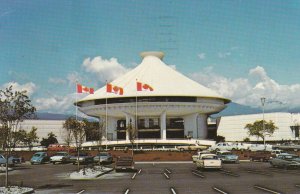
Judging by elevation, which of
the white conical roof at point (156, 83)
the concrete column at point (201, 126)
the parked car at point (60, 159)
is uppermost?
the white conical roof at point (156, 83)

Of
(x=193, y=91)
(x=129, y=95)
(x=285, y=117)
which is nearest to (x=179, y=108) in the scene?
(x=193, y=91)

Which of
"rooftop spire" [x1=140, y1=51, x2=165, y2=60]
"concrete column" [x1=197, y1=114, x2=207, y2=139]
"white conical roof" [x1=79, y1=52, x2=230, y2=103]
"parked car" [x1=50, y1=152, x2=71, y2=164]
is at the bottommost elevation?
"parked car" [x1=50, y1=152, x2=71, y2=164]

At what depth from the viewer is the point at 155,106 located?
111 metres

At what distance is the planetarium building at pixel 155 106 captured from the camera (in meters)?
110

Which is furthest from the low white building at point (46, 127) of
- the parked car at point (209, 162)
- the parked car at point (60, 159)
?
the parked car at point (209, 162)

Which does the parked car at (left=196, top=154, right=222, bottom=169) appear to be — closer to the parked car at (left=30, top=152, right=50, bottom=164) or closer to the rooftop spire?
the parked car at (left=30, top=152, right=50, bottom=164)

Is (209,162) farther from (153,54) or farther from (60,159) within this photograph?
(153,54)

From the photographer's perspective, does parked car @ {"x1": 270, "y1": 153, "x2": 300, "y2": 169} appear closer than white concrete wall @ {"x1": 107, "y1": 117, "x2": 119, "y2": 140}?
Yes

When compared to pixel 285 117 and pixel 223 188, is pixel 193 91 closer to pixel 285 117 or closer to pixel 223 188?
pixel 285 117

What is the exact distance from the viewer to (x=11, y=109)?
79.5 feet

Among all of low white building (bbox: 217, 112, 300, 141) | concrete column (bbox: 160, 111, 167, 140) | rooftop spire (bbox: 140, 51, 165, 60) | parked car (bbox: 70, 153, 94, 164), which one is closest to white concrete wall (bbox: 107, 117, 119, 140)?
concrete column (bbox: 160, 111, 167, 140)

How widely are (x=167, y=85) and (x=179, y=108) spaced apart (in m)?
7.23

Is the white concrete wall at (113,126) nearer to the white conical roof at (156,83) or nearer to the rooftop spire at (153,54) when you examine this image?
the white conical roof at (156,83)

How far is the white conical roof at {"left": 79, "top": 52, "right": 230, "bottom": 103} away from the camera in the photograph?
112 metres
